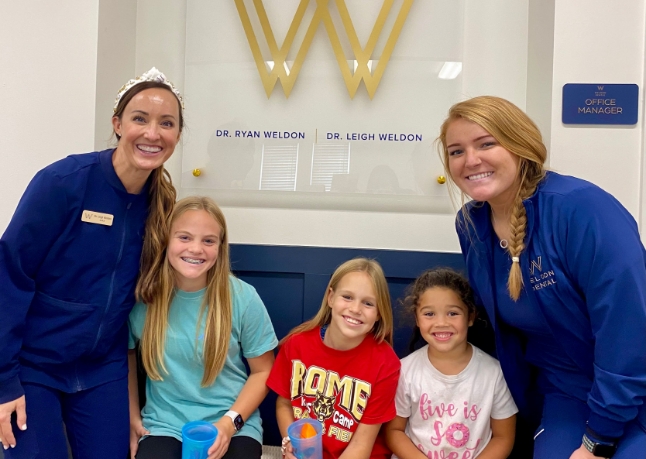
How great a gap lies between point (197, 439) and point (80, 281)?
24.2 inches

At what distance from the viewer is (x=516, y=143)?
1286mm

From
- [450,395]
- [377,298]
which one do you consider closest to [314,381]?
[377,298]

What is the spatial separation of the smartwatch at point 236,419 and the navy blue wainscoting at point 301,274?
1.36 ft

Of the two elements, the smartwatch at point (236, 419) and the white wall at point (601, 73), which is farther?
the white wall at point (601, 73)

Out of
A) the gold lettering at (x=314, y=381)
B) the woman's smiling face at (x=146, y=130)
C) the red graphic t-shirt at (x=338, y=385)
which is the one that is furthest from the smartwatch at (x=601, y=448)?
the woman's smiling face at (x=146, y=130)

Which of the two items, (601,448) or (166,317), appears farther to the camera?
(166,317)

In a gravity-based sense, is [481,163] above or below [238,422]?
above

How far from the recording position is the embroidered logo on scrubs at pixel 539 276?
4.19 feet

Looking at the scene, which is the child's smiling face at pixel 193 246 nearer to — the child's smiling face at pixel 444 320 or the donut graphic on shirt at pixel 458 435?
the child's smiling face at pixel 444 320

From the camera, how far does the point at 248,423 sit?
1539mm

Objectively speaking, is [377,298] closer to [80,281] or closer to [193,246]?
[193,246]

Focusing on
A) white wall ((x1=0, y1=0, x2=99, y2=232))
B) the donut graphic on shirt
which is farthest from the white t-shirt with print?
white wall ((x1=0, y1=0, x2=99, y2=232))

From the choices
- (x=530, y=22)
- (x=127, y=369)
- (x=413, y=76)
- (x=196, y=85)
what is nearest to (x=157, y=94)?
(x=196, y=85)

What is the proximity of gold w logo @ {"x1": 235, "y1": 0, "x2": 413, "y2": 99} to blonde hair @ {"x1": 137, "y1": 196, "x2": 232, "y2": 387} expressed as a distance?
803 mm
